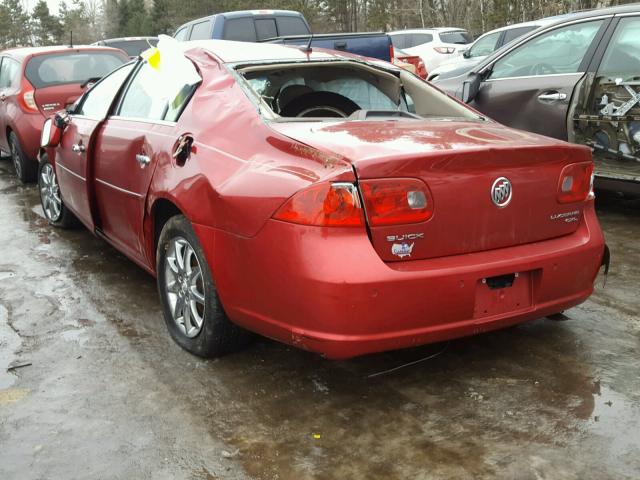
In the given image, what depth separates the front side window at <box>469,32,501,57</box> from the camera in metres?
13.0

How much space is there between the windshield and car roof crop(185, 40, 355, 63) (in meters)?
0.08

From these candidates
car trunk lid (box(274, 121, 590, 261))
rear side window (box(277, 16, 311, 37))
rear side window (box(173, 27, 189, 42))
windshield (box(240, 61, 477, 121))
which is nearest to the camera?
car trunk lid (box(274, 121, 590, 261))

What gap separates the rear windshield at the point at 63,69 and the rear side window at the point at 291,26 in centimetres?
404

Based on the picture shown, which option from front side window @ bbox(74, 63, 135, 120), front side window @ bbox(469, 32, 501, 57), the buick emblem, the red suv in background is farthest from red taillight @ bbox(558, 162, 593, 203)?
front side window @ bbox(469, 32, 501, 57)

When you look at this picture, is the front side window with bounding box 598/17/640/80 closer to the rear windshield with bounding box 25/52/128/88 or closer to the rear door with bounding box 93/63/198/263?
the rear door with bounding box 93/63/198/263

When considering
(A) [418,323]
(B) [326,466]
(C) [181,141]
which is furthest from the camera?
(C) [181,141]

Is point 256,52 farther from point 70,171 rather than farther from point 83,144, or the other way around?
point 70,171

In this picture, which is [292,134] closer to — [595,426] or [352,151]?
[352,151]

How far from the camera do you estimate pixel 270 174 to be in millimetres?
2789

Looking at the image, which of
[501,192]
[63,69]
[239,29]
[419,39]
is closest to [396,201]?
[501,192]

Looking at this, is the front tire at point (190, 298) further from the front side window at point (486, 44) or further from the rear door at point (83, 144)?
the front side window at point (486, 44)

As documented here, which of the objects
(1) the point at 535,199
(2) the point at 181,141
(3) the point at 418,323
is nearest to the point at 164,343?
(2) the point at 181,141

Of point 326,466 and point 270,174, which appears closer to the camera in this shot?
point 326,466

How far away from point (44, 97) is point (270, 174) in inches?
244
